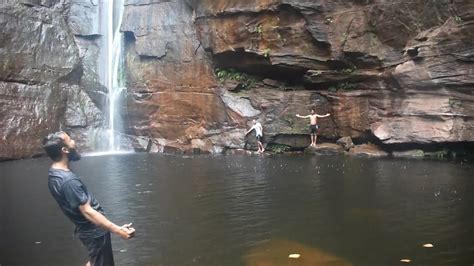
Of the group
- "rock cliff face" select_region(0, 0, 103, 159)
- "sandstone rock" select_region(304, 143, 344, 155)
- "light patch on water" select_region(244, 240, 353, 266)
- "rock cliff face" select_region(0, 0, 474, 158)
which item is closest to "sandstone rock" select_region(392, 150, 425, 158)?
"rock cliff face" select_region(0, 0, 474, 158)

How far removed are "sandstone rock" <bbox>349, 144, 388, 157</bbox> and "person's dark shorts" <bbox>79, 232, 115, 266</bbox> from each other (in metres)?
15.3

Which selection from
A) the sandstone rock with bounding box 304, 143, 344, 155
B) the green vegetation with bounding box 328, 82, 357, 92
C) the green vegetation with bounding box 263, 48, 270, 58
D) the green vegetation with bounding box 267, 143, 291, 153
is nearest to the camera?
the sandstone rock with bounding box 304, 143, 344, 155

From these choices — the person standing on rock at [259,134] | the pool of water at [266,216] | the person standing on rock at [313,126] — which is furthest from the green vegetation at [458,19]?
the person standing on rock at [259,134]

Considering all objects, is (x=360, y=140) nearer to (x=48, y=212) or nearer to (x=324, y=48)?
(x=324, y=48)

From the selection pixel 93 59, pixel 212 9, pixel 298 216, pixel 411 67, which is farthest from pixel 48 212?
pixel 93 59

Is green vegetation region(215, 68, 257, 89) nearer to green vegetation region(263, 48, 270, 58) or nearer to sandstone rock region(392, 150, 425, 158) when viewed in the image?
green vegetation region(263, 48, 270, 58)

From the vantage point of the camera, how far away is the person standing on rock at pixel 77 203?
3.91 meters

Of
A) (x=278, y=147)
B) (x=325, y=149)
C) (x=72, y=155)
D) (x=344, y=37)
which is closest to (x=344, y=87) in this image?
(x=344, y=37)

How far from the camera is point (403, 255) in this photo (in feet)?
19.2

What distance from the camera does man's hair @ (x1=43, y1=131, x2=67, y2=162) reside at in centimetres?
401

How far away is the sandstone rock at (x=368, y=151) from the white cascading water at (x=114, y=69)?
1340cm

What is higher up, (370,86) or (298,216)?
(370,86)

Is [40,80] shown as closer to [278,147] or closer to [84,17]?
[84,17]

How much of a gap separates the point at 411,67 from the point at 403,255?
43.2ft
